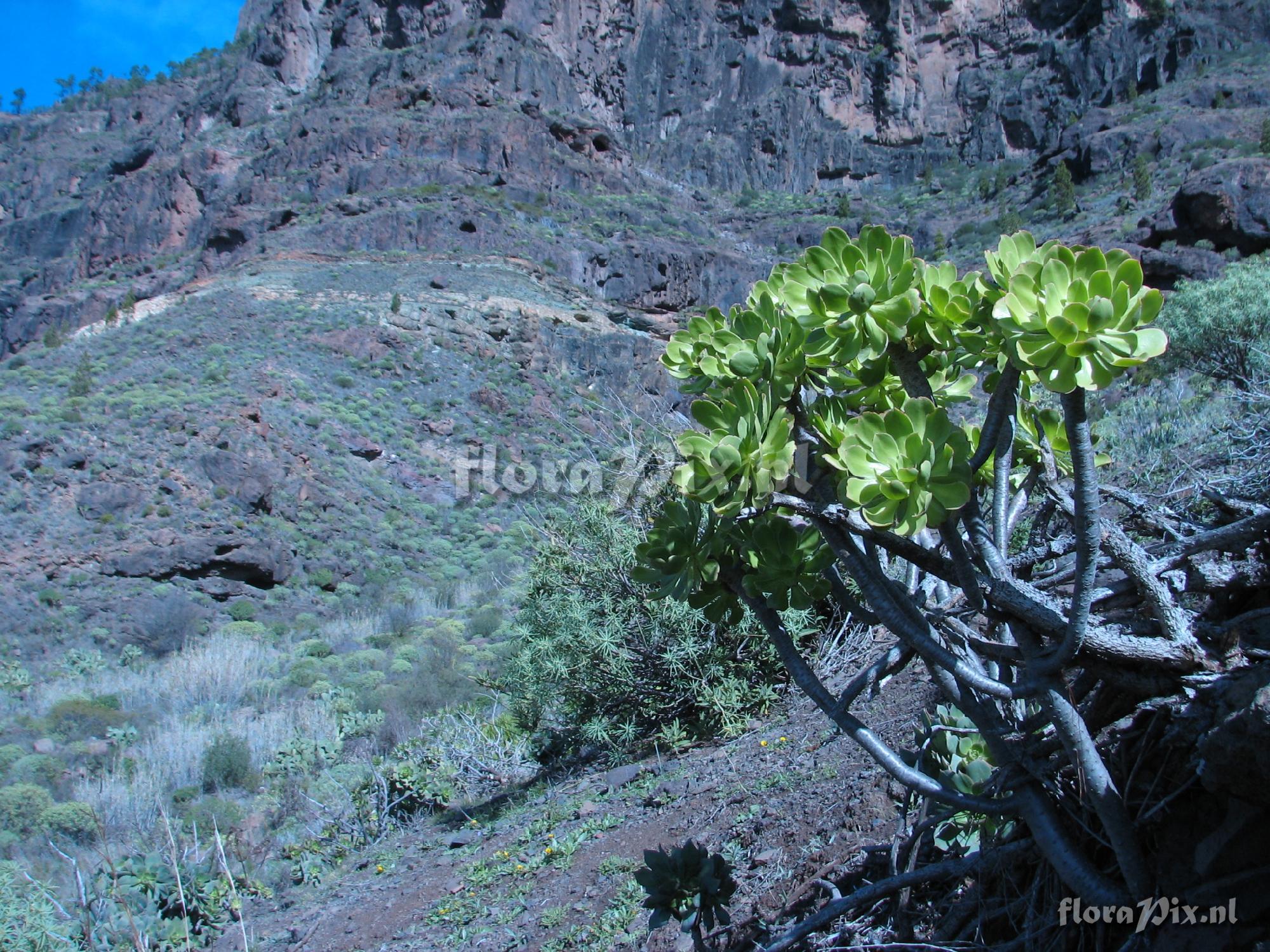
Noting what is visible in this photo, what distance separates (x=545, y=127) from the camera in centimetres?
4419

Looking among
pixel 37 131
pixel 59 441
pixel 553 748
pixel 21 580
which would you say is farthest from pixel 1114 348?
pixel 37 131

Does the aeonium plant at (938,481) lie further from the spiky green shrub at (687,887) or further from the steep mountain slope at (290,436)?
the steep mountain slope at (290,436)

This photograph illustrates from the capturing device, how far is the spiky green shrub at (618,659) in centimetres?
449

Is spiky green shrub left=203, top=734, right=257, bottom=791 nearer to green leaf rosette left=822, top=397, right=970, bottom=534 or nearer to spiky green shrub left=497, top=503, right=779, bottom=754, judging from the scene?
spiky green shrub left=497, top=503, right=779, bottom=754

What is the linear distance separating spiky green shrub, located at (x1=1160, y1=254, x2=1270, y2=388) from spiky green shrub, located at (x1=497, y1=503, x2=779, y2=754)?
869 cm

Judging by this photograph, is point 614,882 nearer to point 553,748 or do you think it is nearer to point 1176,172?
point 553,748

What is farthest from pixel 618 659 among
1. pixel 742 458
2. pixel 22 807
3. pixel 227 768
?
pixel 22 807

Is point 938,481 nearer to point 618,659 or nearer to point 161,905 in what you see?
point 618,659

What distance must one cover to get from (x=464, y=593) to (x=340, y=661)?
12.0 feet

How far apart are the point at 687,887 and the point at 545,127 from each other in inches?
1852

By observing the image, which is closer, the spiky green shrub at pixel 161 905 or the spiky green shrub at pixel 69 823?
the spiky green shrub at pixel 161 905

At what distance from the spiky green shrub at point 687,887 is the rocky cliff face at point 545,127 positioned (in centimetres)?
3482

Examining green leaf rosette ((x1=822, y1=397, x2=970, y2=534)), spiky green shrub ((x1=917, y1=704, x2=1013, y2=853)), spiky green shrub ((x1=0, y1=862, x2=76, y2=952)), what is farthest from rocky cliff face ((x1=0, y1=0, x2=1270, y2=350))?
green leaf rosette ((x1=822, y1=397, x2=970, y2=534))

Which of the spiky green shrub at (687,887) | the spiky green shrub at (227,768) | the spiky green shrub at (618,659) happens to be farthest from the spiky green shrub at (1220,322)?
the spiky green shrub at (227,768)
